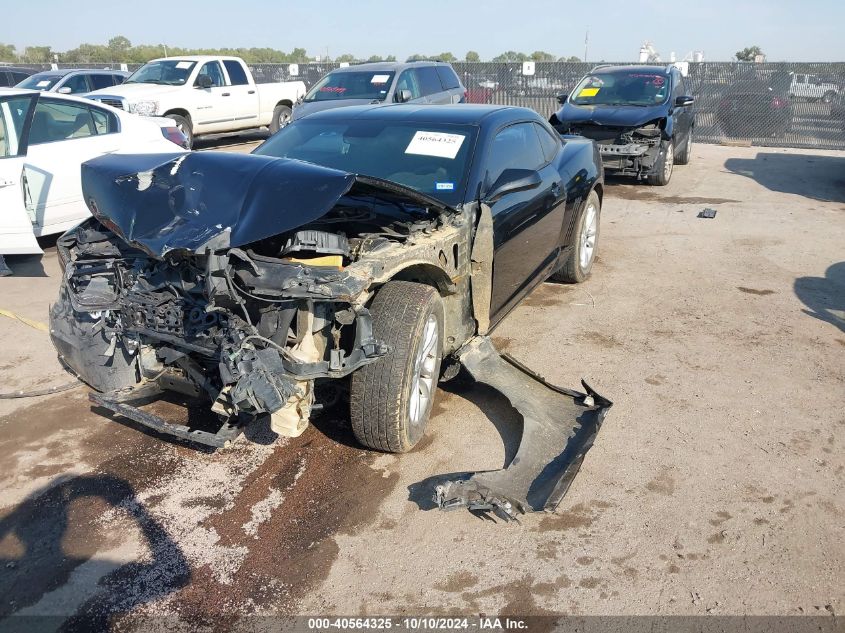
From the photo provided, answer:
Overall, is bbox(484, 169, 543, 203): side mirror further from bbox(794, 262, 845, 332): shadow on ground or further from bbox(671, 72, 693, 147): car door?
bbox(671, 72, 693, 147): car door

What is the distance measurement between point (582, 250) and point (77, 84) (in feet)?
43.1

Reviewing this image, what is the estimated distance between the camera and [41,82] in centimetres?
1480

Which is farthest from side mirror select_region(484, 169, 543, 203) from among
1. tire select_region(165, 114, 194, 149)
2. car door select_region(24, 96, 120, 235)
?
tire select_region(165, 114, 194, 149)

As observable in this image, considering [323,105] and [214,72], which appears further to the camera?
[214,72]

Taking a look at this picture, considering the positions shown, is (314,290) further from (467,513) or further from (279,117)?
(279,117)

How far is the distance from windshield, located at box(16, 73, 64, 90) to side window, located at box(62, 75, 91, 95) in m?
0.26

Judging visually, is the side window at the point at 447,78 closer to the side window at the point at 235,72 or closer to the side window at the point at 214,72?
the side window at the point at 235,72

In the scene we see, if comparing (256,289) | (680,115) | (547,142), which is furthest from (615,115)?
(256,289)

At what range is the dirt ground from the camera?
9.18ft

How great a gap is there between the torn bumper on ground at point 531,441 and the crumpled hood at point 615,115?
24.9ft

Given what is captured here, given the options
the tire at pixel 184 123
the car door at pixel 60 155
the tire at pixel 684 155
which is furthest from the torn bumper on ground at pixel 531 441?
the tire at pixel 184 123

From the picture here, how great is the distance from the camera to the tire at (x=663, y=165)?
440 inches

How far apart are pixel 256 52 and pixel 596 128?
60904mm

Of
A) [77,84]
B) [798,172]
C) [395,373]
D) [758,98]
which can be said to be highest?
[77,84]
